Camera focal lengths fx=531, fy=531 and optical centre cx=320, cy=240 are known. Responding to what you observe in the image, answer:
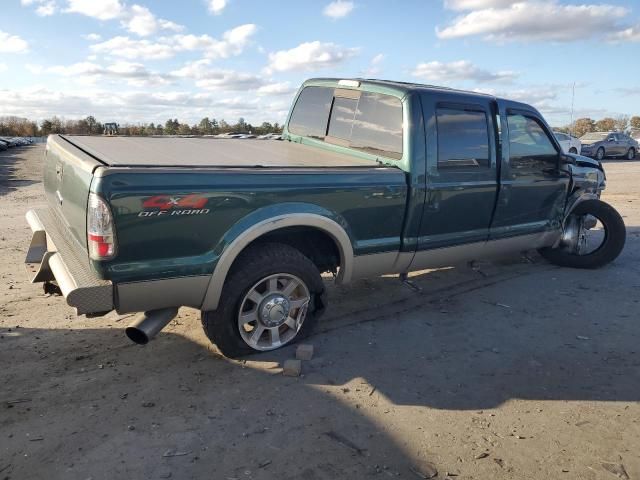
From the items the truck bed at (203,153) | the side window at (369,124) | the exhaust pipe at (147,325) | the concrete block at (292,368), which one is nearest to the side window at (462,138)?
the side window at (369,124)

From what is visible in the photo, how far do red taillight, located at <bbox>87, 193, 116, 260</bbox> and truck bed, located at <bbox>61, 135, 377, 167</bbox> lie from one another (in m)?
0.28

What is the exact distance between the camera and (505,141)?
16.8 ft

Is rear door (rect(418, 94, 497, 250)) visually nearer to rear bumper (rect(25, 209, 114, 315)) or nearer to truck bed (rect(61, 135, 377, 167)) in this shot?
truck bed (rect(61, 135, 377, 167))

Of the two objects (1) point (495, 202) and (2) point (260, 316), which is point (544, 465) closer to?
(2) point (260, 316)

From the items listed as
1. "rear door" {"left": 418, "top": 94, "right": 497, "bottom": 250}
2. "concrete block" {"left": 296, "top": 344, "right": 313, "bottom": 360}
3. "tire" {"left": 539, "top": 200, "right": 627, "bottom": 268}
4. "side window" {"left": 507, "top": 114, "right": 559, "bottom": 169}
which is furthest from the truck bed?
"tire" {"left": 539, "top": 200, "right": 627, "bottom": 268}

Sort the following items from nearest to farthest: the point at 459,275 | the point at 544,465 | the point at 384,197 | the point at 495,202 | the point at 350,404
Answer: the point at 544,465
the point at 350,404
the point at 384,197
the point at 495,202
the point at 459,275

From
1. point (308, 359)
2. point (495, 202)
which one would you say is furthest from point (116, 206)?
point (495, 202)

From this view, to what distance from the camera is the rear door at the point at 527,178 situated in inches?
203

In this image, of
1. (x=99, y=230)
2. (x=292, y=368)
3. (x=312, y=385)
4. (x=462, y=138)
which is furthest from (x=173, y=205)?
(x=462, y=138)

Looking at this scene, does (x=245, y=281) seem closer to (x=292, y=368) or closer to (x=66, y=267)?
(x=292, y=368)

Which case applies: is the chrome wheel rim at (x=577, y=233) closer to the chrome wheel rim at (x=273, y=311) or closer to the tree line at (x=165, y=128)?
the chrome wheel rim at (x=273, y=311)

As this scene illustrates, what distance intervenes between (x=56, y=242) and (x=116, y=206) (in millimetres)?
1112

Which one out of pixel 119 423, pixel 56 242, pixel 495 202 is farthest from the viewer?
pixel 495 202

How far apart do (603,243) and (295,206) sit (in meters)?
4.60
